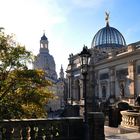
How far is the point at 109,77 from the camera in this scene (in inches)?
2082

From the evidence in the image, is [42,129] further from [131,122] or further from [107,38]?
[107,38]

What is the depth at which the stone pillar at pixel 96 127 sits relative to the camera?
468 inches

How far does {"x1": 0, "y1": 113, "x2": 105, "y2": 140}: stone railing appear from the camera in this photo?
1092cm

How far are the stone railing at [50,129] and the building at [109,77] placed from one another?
33408 mm

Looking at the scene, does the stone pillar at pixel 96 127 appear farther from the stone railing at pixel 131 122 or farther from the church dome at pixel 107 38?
the church dome at pixel 107 38

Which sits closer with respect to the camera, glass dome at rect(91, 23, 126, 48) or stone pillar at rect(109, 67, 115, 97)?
stone pillar at rect(109, 67, 115, 97)

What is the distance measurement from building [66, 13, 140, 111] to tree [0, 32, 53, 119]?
26978 mm

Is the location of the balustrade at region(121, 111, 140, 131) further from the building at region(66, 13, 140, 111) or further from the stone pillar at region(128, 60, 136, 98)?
the stone pillar at region(128, 60, 136, 98)

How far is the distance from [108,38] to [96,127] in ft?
220

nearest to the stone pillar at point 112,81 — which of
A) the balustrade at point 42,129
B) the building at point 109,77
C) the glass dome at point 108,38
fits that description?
the building at point 109,77

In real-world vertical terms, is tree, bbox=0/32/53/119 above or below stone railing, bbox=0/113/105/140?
above

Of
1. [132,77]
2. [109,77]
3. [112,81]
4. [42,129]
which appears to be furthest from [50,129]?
[109,77]

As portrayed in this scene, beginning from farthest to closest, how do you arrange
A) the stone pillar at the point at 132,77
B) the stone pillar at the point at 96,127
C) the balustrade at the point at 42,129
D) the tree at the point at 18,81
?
the stone pillar at the point at 132,77, the tree at the point at 18,81, the stone pillar at the point at 96,127, the balustrade at the point at 42,129

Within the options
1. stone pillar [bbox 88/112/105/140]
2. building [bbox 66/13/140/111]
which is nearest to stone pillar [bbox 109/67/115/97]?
building [bbox 66/13/140/111]
